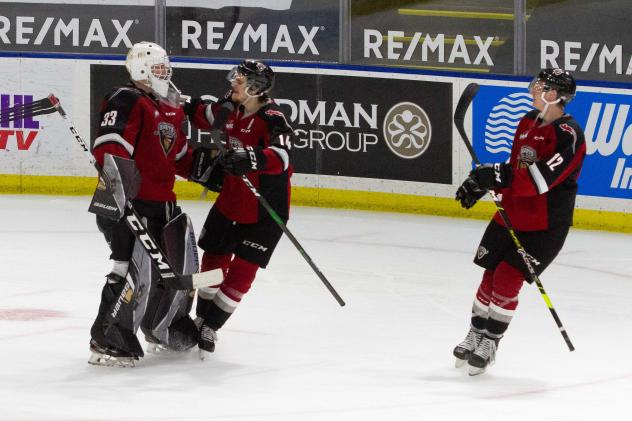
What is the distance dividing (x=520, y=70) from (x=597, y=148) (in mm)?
710

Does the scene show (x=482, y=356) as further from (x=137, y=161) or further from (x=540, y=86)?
(x=137, y=161)

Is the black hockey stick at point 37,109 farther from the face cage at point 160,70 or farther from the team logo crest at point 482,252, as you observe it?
the team logo crest at point 482,252

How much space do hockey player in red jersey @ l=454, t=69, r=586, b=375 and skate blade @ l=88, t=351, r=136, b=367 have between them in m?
1.13

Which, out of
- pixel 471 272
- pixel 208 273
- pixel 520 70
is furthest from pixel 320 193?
pixel 208 273

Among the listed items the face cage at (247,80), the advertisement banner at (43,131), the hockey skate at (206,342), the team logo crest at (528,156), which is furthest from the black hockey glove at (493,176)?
the advertisement banner at (43,131)

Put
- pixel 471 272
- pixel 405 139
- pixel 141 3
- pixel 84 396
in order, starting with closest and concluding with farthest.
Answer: pixel 84 396, pixel 471 272, pixel 405 139, pixel 141 3

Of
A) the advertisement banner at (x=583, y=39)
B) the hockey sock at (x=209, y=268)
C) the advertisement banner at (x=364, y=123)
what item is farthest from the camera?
the advertisement banner at (x=364, y=123)

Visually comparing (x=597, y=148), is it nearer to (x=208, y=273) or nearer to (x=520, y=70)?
(x=520, y=70)

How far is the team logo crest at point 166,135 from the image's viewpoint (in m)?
4.94

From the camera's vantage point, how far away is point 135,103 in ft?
16.0

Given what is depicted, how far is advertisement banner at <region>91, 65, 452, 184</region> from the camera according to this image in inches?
341

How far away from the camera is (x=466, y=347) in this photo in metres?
5.07

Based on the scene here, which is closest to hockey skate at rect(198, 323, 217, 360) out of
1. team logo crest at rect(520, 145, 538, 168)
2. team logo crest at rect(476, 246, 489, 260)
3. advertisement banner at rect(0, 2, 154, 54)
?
team logo crest at rect(476, 246, 489, 260)

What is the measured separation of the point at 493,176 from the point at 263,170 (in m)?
0.82
